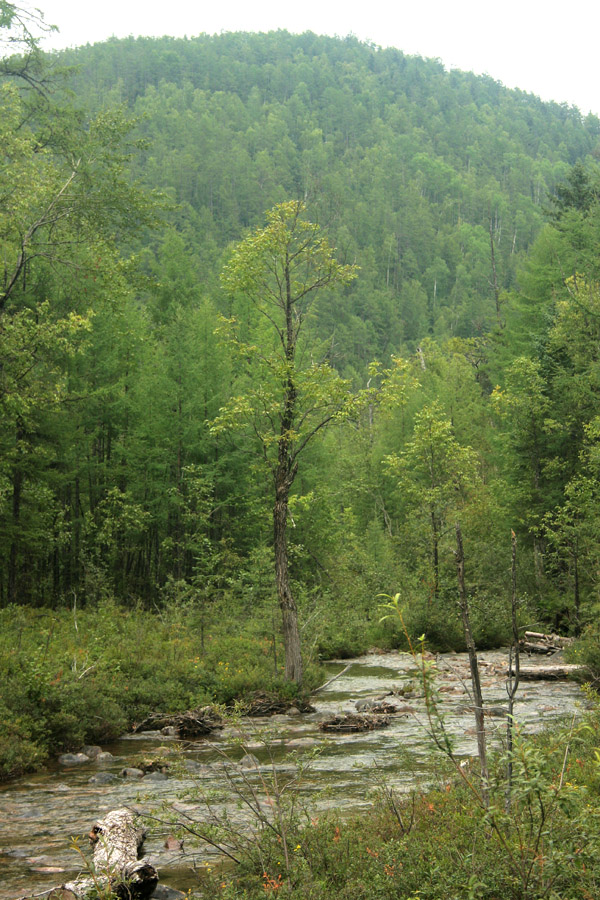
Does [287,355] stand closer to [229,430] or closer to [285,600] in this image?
[229,430]

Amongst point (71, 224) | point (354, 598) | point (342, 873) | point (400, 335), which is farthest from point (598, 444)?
point (400, 335)

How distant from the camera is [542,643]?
78.0 ft

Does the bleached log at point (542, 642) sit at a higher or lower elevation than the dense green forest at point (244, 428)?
lower

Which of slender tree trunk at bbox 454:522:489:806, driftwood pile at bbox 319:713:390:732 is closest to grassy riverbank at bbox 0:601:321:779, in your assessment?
driftwood pile at bbox 319:713:390:732

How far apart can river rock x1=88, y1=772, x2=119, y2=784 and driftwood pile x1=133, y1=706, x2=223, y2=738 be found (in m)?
2.76

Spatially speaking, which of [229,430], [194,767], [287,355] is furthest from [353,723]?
[229,430]

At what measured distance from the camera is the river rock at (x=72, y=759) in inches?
444

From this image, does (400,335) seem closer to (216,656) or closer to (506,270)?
(506,270)

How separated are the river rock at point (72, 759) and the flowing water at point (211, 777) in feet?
0.52

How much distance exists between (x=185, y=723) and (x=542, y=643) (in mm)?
14013

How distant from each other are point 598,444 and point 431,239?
311 ft

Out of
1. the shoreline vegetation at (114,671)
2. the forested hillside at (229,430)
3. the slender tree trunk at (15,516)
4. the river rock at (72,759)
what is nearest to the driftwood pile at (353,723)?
the shoreline vegetation at (114,671)

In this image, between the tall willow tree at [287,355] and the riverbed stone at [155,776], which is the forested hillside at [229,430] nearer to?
the tall willow tree at [287,355]

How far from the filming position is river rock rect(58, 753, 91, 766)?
11.3 metres
